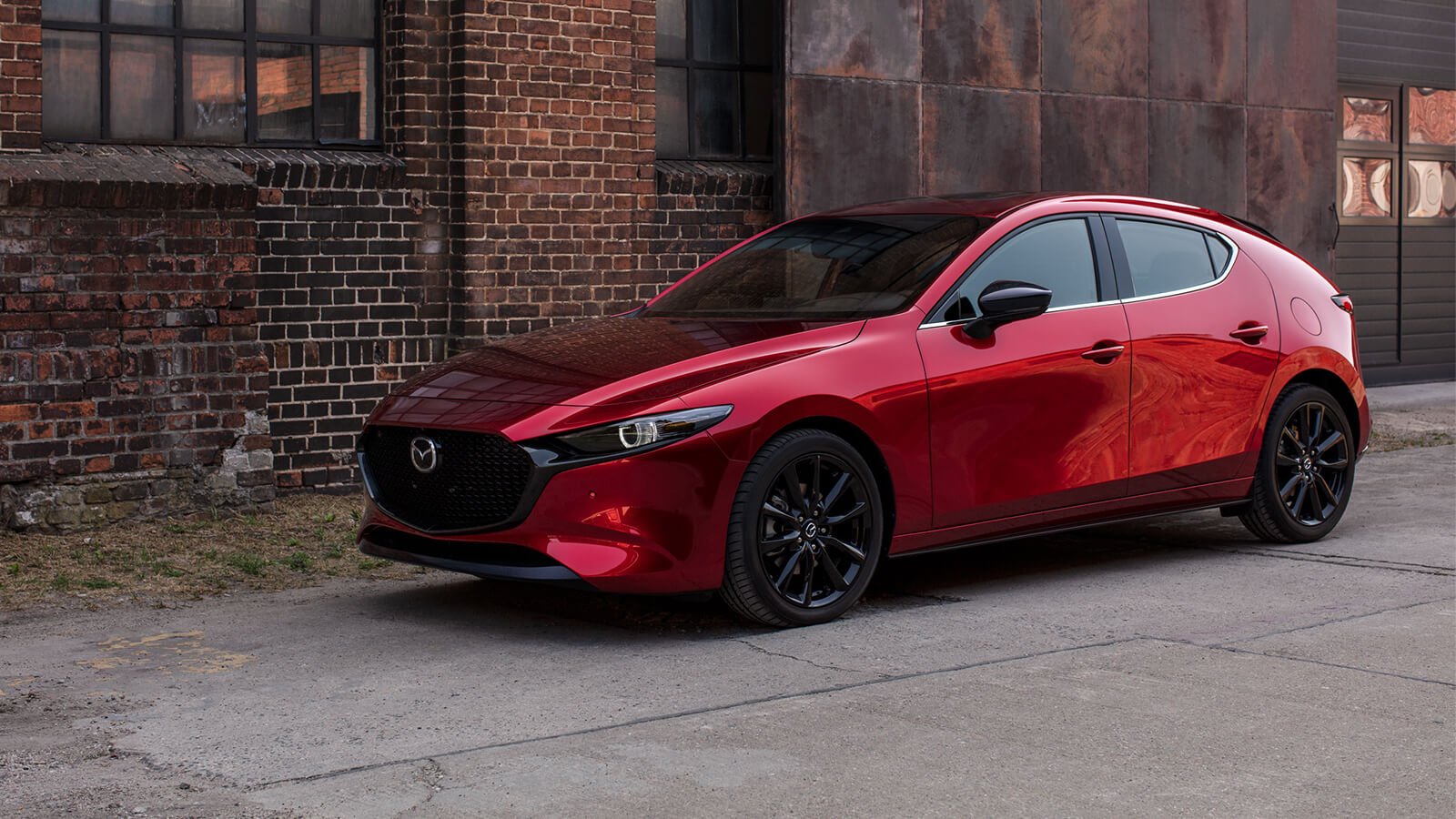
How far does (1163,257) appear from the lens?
816cm

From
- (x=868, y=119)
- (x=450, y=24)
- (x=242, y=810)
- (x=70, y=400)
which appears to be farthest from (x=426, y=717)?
(x=868, y=119)

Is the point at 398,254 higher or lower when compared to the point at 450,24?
lower

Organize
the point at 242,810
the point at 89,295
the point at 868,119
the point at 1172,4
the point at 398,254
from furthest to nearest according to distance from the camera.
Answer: the point at 1172,4 < the point at 868,119 < the point at 398,254 < the point at 89,295 < the point at 242,810

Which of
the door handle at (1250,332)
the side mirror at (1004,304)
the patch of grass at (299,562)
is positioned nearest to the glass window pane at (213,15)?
the patch of grass at (299,562)

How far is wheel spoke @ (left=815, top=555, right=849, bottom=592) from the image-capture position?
6.77m

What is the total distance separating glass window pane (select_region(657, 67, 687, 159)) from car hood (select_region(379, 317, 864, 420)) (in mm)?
5130

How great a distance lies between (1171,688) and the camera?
5754 mm

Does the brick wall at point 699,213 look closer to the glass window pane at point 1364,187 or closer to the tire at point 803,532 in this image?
the tire at point 803,532

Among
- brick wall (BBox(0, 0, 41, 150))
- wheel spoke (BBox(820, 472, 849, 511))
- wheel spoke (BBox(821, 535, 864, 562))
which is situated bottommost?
wheel spoke (BBox(821, 535, 864, 562))

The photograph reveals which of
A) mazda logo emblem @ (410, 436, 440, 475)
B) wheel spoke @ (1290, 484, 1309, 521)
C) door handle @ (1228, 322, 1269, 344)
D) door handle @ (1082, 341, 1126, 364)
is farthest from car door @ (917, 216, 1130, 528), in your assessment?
mazda logo emblem @ (410, 436, 440, 475)

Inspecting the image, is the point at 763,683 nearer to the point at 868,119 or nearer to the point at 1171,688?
the point at 1171,688

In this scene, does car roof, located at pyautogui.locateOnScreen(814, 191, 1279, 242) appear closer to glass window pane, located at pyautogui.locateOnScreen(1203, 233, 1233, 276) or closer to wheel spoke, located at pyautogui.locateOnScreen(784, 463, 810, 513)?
glass window pane, located at pyautogui.locateOnScreen(1203, 233, 1233, 276)

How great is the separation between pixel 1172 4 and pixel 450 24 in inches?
254

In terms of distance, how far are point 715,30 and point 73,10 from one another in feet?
14.7
